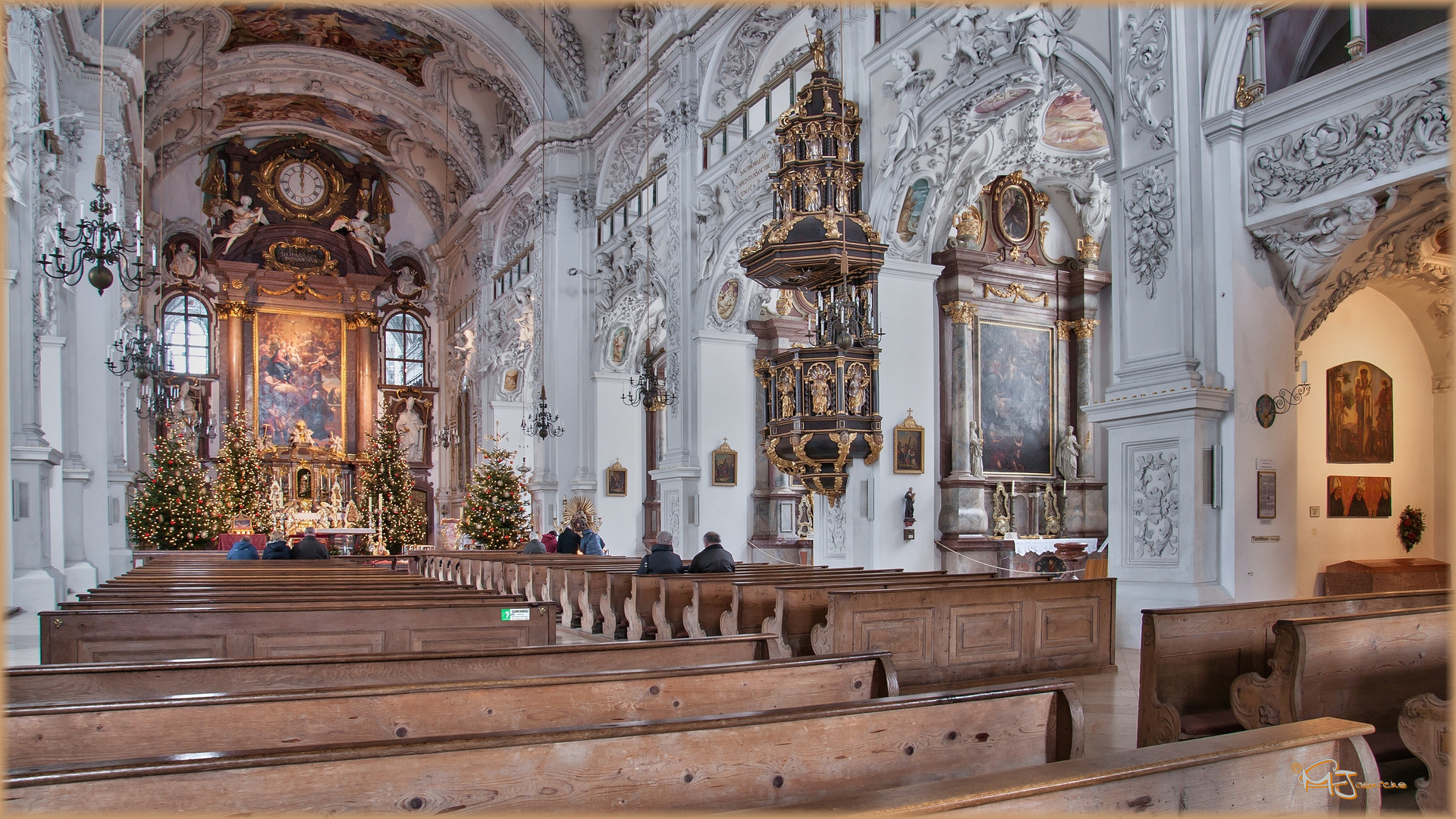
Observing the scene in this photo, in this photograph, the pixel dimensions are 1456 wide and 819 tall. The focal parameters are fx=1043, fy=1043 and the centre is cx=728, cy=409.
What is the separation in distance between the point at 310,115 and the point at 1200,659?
2571 cm

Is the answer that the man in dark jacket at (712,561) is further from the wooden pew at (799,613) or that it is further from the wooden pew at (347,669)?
the wooden pew at (347,669)

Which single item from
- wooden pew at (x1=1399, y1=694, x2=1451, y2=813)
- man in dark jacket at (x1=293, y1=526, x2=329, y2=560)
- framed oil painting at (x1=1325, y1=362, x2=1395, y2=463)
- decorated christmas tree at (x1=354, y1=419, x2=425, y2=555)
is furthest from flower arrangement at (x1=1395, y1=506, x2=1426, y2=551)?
decorated christmas tree at (x1=354, y1=419, x2=425, y2=555)

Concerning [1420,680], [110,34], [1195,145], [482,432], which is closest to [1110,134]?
[1195,145]

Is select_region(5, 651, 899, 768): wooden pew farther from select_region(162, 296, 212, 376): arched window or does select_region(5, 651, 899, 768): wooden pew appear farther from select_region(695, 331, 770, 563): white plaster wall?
select_region(162, 296, 212, 376): arched window

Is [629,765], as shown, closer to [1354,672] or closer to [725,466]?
[1354,672]

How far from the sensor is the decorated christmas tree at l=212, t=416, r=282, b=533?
19.1 m

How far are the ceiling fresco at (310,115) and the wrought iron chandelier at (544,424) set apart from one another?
1047 cm

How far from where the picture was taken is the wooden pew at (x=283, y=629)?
4562mm

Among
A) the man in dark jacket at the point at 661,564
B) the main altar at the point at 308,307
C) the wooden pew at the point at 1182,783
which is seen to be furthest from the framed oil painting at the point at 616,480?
the wooden pew at the point at 1182,783

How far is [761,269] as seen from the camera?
33.6 feet

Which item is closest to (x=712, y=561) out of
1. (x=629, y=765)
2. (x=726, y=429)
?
(x=629, y=765)

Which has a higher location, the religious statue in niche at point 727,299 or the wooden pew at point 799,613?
the religious statue in niche at point 727,299

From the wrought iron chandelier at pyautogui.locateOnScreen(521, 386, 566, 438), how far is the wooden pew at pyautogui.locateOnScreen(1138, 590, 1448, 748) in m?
13.0

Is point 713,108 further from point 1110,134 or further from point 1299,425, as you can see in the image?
point 1299,425
